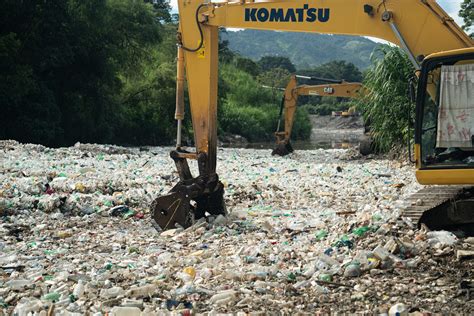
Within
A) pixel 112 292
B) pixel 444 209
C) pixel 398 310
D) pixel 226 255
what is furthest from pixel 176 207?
pixel 398 310

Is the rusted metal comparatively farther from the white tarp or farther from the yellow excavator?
the yellow excavator

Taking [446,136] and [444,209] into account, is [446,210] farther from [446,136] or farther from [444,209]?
[446,136]

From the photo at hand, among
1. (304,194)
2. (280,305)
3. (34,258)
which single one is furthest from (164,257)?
(304,194)

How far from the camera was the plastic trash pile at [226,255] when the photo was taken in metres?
4.48

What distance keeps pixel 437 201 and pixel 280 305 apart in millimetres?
2245

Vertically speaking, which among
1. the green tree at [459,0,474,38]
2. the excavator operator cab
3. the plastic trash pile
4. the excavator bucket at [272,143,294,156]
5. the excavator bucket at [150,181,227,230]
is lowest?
the excavator bucket at [272,143,294,156]

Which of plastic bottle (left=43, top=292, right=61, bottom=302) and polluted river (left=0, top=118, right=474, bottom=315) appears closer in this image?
polluted river (left=0, top=118, right=474, bottom=315)

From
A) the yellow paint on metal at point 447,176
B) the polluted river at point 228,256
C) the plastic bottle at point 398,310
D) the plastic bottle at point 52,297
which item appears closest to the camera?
the plastic bottle at point 398,310

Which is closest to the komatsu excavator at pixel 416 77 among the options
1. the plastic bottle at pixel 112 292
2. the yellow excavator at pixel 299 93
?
the plastic bottle at pixel 112 292

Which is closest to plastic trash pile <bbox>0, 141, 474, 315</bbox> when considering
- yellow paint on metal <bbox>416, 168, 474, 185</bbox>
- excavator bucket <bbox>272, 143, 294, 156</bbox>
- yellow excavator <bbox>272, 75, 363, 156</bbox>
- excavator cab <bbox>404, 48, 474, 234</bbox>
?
excavator cab <bbox>404, 48, 474, 234</bbox>

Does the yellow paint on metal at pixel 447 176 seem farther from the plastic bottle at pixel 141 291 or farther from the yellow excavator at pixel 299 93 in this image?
the yellow excavator at pixel 299 93

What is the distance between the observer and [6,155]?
15.0 meters

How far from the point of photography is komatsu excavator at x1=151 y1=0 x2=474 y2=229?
18.4ft

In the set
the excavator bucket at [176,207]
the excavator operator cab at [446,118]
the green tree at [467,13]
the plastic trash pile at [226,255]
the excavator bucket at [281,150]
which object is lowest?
the excavator bucket at [281,150]
